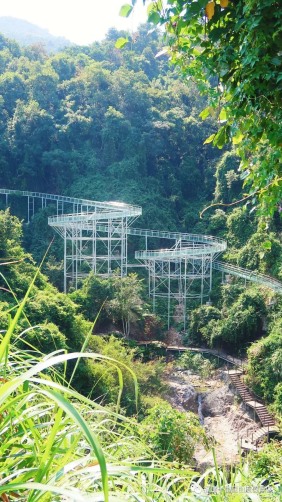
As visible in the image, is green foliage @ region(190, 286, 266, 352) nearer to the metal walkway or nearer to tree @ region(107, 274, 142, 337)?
the metal walkway

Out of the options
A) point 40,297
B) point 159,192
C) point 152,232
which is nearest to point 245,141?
point 40,297

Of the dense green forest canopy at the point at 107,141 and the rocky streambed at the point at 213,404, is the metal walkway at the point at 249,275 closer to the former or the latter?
the rocky streambed at the point at 213,404

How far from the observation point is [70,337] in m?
11.2

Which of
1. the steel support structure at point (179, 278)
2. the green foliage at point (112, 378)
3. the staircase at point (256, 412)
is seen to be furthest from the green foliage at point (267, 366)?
the steel support structure at point (179, 278)

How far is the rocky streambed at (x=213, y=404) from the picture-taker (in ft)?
36.7

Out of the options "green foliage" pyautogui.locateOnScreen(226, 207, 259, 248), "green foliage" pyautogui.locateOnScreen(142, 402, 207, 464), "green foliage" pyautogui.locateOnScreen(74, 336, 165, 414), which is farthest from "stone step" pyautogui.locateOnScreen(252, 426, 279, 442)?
"green foliage" pyautogui.locateOnScreen(226, 207, 259, 248)

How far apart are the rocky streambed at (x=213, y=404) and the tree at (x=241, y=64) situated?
9.23 meters

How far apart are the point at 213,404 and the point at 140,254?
26.4ft

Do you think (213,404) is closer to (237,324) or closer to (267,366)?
(267,366)

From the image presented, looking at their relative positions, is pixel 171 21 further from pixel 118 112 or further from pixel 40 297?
pixel 118 112

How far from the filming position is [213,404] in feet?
41.1

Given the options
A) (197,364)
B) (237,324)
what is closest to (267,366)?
(197,364)

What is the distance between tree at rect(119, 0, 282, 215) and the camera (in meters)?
1.77

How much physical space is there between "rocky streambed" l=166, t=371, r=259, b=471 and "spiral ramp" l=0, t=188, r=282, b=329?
131 inches
